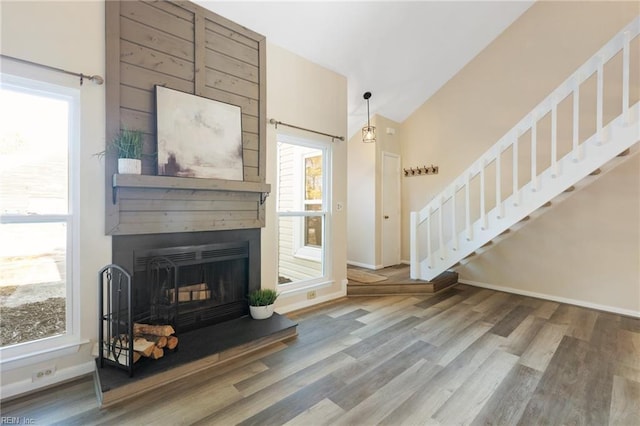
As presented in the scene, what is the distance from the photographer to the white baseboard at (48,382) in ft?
6.29

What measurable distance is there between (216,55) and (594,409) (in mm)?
4078

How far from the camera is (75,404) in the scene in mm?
1856

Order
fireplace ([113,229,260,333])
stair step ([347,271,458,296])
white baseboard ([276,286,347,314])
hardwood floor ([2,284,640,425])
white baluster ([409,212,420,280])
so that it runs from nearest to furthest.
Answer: hardwood floor ([2,284,640,425]) → fireplace ([113,229,260,333]) → white baseboard ([276,286,347,314]) → stair step ([347,271,458,296]) → white baluster ([409,212,420,280])

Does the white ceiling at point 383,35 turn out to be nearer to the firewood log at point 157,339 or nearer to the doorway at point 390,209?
the doorway at point 390,209

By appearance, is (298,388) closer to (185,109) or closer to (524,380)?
(524,380)

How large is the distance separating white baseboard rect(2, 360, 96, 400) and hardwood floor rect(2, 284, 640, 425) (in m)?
0.07

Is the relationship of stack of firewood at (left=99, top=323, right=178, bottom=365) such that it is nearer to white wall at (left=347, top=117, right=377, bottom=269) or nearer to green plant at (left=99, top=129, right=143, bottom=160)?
green plant at (left=99, top=129, right=143, bottom=160)

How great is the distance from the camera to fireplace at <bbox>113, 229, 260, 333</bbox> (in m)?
2.40

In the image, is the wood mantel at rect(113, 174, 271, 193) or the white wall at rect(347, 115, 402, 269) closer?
the wood mantel at rect(113, 174, 271, 193)

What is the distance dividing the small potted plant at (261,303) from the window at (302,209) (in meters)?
0.49

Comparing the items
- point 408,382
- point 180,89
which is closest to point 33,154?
point 180,89

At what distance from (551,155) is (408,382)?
129 inches

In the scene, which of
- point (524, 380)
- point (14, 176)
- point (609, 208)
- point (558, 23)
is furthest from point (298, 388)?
point (558, 23)

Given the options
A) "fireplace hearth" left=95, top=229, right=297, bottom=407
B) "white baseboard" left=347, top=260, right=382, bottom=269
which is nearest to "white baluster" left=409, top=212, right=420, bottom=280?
"white baseboard" left=347, top=260, right=382, bottom=269
